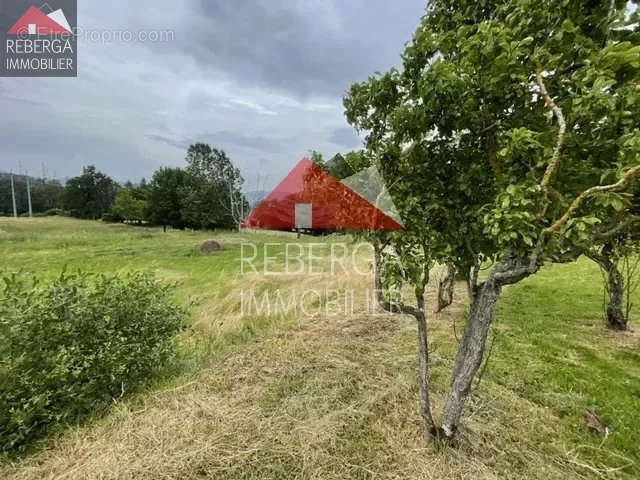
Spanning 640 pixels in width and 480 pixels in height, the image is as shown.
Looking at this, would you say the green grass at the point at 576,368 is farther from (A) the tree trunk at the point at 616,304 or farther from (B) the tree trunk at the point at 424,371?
(B) the tree trunk at the point at 424,371

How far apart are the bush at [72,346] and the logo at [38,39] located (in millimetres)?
5417

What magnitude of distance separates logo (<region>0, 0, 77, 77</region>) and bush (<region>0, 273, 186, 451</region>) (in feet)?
17.8

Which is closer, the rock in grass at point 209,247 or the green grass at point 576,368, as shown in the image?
the green grass at point 576,368

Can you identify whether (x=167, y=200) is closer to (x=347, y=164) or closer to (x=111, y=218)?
(x=111, y=218)

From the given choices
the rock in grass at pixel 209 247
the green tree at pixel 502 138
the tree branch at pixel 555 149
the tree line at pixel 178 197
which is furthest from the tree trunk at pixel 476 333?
the tree line at pixel 178 197

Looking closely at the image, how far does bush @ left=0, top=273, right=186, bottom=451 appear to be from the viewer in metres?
1.99

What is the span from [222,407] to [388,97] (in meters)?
2.85

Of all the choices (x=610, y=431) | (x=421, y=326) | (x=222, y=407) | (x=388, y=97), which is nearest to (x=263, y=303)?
(x=222, y=407)

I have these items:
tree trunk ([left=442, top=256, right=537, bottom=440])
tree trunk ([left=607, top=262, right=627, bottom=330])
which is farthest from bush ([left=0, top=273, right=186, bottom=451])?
tree trunk ([left=607, top=262, right=627, bottom=330])

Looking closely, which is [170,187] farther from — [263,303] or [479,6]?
[479,6]

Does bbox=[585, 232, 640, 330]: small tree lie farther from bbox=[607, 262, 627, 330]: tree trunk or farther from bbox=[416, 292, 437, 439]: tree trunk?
bbox=[416, 292, 437, 439]: tree trunk

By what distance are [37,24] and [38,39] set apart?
0.89 ft

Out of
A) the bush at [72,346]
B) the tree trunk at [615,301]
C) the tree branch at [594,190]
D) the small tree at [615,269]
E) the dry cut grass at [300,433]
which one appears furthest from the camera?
the tree trunk at [615,301]

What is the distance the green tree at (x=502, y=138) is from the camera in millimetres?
1323
